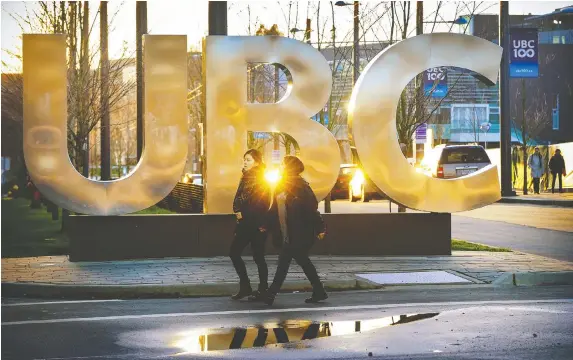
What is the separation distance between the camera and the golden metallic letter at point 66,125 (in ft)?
46.4

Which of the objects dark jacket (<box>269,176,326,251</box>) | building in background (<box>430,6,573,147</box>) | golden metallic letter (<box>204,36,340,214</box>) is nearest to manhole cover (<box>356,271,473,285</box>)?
dark jacket (<box>269,176,326,251</box>)

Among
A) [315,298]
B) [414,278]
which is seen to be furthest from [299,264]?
[414,278]

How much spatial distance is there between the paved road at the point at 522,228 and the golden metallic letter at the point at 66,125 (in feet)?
20.9

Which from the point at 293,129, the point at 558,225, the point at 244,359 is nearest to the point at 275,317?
the point at 244,359

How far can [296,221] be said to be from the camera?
11.0 m

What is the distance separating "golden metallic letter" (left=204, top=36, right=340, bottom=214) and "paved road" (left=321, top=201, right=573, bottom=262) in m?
4.59

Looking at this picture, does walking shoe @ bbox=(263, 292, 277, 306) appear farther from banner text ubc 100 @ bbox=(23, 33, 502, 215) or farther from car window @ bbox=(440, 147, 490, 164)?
car window @ bbox=(440, 147, 490, 164)

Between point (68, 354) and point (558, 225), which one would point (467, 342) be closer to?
point (68, 354)

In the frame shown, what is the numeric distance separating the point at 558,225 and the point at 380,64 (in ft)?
33.1

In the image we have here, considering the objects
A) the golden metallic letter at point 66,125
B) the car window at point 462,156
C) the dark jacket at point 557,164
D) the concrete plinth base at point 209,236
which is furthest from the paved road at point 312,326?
the dark jacket at point 557,164

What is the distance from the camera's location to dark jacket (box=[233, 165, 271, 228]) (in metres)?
11.2

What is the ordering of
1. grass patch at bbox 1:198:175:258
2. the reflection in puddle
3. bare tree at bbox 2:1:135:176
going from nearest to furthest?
the reflection in puddle < grass patch at bbox 1:198:175:258 < bare tree at bbox 2:1:135:176

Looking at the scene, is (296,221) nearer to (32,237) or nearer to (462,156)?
(32,237)

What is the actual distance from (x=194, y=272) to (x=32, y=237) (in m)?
9.98
